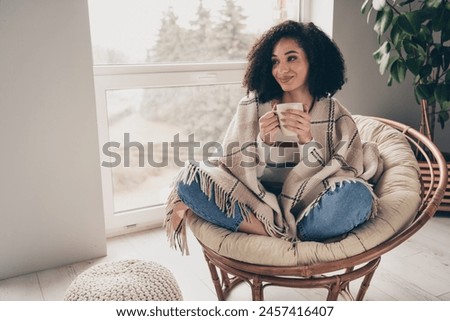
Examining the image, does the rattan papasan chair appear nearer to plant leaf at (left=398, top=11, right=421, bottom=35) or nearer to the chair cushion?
the chair cushion

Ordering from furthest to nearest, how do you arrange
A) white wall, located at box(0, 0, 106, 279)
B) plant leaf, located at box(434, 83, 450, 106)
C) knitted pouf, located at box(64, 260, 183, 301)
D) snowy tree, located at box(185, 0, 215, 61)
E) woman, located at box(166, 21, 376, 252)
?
snowy tree, located at box(185, 0, 215, 61)
plant leaf, located at box(434, 83, 450, 106)
white wall, located at box(0, 0, 106, 279)
woman, located at box(166, 21, 376, 252)
knitted pouf, located at box(64, 260, 183, 301)

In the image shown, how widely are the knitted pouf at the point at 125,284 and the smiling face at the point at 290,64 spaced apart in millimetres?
696

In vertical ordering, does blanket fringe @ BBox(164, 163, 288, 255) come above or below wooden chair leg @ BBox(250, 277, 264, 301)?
above

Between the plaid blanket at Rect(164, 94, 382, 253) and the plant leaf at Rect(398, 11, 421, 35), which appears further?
the plant leaf at Rect(398, 11, 421, 35)

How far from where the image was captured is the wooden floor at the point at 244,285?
1622 mm

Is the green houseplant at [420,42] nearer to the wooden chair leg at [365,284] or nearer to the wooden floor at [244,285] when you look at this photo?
the wooden floor at [244,285]

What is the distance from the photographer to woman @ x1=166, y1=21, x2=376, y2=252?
3.94 feet

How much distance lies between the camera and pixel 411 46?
2051 mm

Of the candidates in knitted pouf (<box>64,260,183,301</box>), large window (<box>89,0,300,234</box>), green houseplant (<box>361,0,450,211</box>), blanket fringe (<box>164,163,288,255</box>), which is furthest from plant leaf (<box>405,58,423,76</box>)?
knitted pouf (<box>64,260,183,301</box>)

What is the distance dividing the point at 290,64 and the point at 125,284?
819 mm
